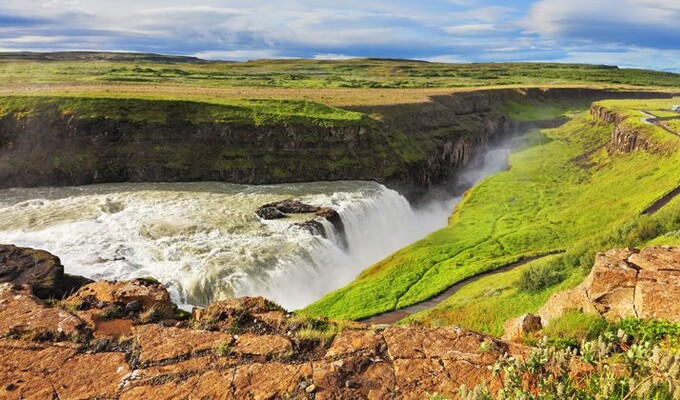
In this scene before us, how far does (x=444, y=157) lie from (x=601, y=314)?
7348 centimetres

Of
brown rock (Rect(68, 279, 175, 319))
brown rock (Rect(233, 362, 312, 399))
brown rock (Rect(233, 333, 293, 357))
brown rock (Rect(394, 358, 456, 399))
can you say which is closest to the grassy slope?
brown rock (Rect(394, 358, 456, 399))

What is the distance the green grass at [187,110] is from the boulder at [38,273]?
40.1 m

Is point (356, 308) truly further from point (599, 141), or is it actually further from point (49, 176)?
point (599, 141)

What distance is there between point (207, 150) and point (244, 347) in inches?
2113

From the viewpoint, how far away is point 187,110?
6469cm

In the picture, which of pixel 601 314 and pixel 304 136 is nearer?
pixel 601 314

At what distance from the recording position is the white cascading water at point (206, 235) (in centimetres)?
3425

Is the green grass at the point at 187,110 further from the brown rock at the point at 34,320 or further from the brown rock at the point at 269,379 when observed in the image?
the brown rock at the point at 269,379

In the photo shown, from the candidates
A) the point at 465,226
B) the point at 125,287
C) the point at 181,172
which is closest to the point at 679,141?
the point at 465,226

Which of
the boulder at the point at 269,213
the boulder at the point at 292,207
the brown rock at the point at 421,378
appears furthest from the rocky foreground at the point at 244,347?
the boulder at the point at 292,207

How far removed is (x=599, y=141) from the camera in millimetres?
85625

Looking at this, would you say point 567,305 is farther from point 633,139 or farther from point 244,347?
point 633,139

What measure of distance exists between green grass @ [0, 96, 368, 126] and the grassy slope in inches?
993

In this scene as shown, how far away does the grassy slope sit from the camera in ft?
119
